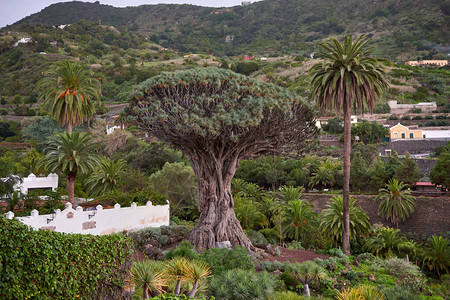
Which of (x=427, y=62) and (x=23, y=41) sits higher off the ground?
(x=23, y=41)

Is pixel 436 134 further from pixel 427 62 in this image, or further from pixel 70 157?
pixel 427 62

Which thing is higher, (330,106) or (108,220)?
(330,106)

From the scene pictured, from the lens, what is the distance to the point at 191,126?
63.6 feet

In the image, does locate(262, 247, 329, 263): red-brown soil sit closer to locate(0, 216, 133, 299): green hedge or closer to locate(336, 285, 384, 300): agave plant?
locate(336, 285, 384, 300): agave plant

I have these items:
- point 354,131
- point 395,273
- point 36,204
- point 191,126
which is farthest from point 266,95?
point 354,131

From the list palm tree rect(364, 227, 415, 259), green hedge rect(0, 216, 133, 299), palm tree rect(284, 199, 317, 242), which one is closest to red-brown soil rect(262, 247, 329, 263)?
palm tree rect(284, 199, 317, 242)

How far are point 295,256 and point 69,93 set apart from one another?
17513 mm

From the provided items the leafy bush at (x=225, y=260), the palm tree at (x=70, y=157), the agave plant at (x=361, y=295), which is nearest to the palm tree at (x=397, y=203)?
the leafy bush at (x=225, y=260)

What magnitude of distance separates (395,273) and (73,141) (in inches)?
756

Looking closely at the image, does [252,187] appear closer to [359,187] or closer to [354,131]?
[359,187]

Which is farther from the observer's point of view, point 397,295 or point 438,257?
point 438,257

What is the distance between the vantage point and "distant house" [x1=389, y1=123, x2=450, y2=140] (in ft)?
214

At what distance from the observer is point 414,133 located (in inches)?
2611

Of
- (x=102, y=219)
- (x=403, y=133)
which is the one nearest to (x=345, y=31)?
(x=403, y=133)
